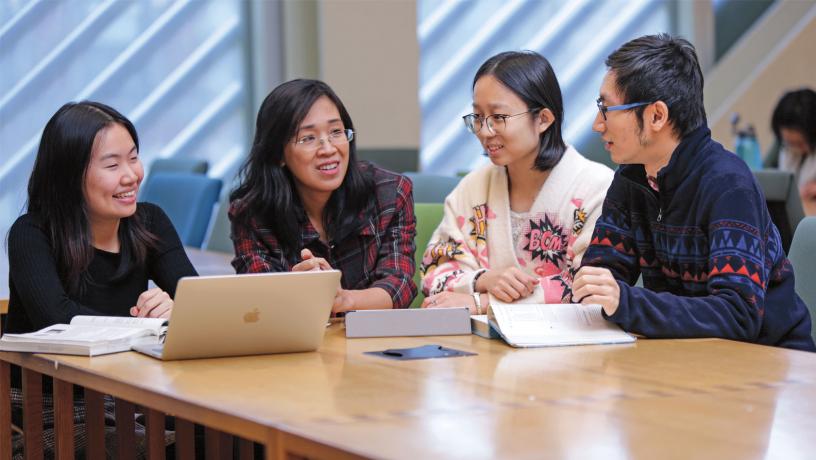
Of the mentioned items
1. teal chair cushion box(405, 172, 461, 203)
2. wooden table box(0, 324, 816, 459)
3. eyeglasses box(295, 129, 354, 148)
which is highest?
eyeglasses box(295, 129, 354, 148)

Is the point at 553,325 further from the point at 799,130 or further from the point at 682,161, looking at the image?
the point at 799,130

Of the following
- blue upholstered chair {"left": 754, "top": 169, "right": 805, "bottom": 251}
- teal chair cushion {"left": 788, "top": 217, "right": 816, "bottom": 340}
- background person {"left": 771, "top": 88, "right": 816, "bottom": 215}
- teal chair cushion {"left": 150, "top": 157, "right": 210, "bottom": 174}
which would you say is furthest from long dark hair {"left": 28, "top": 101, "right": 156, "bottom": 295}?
background person {"left": 771, "top": 88, "right": 816, "bottom": 215}

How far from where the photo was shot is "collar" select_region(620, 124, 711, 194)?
192cm

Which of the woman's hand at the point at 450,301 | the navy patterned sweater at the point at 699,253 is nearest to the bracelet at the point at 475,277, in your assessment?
the woman's hand at the point at 450,301

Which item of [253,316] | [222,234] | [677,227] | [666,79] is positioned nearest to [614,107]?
[666,79]

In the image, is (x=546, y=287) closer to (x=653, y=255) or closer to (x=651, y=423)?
(x=653, y=255)

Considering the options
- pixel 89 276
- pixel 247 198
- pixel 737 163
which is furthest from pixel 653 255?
pixel 89 276

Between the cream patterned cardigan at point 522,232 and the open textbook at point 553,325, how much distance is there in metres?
0.45

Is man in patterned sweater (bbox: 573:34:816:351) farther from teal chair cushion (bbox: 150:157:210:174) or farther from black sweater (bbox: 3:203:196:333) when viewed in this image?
teal chair cushion (bbox: 150:157:210:174)

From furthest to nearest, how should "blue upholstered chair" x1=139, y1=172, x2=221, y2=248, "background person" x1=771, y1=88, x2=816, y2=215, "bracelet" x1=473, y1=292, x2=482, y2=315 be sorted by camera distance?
"background person" x1=771, y1=88, x2=816, y2=215 < "blue upholstered chair" x1=139, y1=172, x2=221, y2=248 < "bracelet" x1=473, y1=292, x2=482, y2=315

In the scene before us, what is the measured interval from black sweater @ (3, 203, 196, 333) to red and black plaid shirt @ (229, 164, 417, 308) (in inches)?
6.5

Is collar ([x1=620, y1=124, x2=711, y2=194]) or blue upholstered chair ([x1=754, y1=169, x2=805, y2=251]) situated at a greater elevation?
collar ([x1=620, y1=124, x2=711, y2=194])

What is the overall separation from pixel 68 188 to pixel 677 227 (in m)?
1.17

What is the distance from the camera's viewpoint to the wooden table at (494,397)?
1.13 meters
